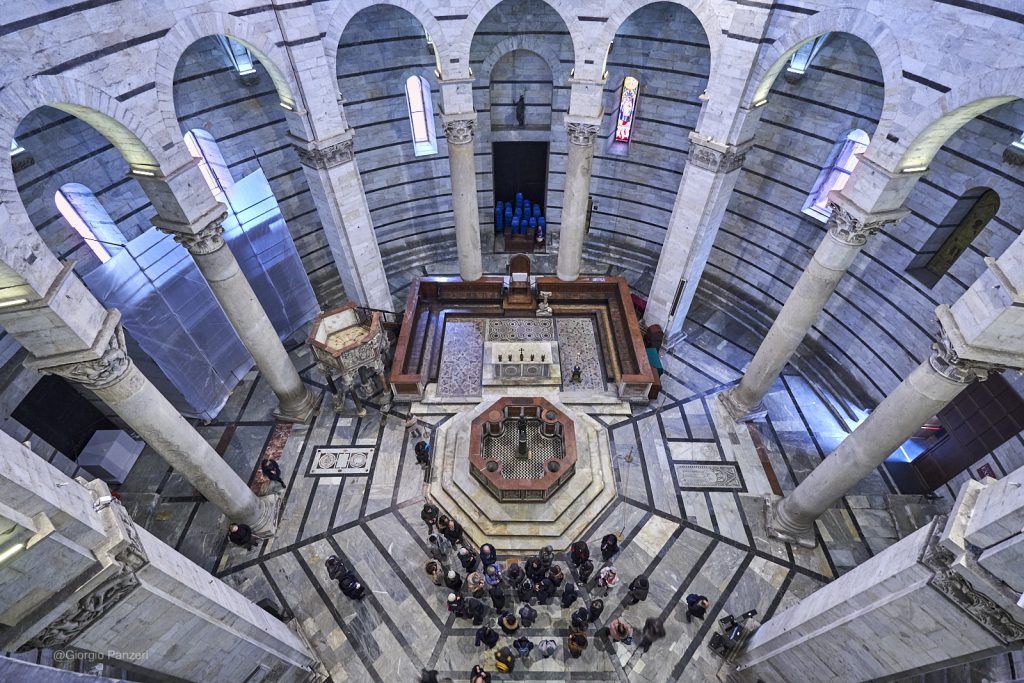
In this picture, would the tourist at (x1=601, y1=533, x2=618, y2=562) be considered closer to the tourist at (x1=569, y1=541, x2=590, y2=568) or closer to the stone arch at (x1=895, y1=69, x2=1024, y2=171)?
the tourist at (x1=569, y1=541, x2=590, y2=568)

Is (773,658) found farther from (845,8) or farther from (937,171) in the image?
(845,8)

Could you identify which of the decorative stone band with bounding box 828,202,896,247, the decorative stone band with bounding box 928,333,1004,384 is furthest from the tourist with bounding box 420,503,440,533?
the decorative stone band with bounding box 828,202,896,247

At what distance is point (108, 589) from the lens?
552cm

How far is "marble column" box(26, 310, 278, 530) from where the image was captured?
7398 mm

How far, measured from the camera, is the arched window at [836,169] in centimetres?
1250

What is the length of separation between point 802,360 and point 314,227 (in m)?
15.3

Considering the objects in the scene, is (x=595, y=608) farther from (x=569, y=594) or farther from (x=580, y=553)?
(x=580, y=553)

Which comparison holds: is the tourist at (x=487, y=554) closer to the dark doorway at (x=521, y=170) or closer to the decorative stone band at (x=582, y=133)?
the decorative stone band at (x=582, y=133)

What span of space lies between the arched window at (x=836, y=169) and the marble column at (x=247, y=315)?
13.6 meters

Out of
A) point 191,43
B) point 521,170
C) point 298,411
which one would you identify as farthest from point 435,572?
point 521,170

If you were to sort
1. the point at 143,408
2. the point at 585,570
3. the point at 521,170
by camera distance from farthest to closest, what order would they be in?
the point at 521,170
the point at 585,570
the point at 143,408

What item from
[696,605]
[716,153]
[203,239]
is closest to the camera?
[203,239]

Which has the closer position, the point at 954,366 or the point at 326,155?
the point at 954,366

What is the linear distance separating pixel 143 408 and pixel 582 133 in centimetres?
1120
